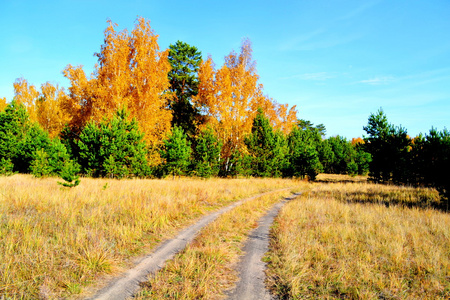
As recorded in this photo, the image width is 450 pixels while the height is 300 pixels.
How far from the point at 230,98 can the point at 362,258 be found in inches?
819

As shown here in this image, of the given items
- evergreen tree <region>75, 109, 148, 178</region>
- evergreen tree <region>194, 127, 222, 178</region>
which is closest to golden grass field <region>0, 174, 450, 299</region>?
evergreen tree <region>75, 109, 148, 178</region>

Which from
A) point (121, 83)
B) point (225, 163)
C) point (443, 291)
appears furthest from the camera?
point (225, 163)

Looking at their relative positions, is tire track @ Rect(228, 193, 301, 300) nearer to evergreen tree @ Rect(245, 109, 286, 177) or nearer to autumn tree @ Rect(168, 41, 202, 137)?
evergreen tree @ Rect(245, 109, 286, 177)

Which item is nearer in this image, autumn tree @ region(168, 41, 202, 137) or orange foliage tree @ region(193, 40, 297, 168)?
orange foliage tree @ region(193, 40, 297, 168)

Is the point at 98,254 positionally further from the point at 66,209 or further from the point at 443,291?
the point at 443,291

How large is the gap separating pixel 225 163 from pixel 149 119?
34.1ft

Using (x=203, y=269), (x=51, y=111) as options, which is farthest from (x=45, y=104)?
(x=203, y=269)

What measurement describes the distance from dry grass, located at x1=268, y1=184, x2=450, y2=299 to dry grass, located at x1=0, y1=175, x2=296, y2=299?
3.68 m

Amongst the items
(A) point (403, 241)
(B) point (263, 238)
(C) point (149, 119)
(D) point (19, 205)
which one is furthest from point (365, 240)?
(C) point (149, 119)

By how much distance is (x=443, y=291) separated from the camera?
3848mm

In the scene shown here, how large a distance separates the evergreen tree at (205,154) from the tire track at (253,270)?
14070mm

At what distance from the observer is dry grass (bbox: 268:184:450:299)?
3.89 meters

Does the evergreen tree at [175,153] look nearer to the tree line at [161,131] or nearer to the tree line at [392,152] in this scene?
the tree line at [161,131]

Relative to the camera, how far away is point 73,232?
5605mm
